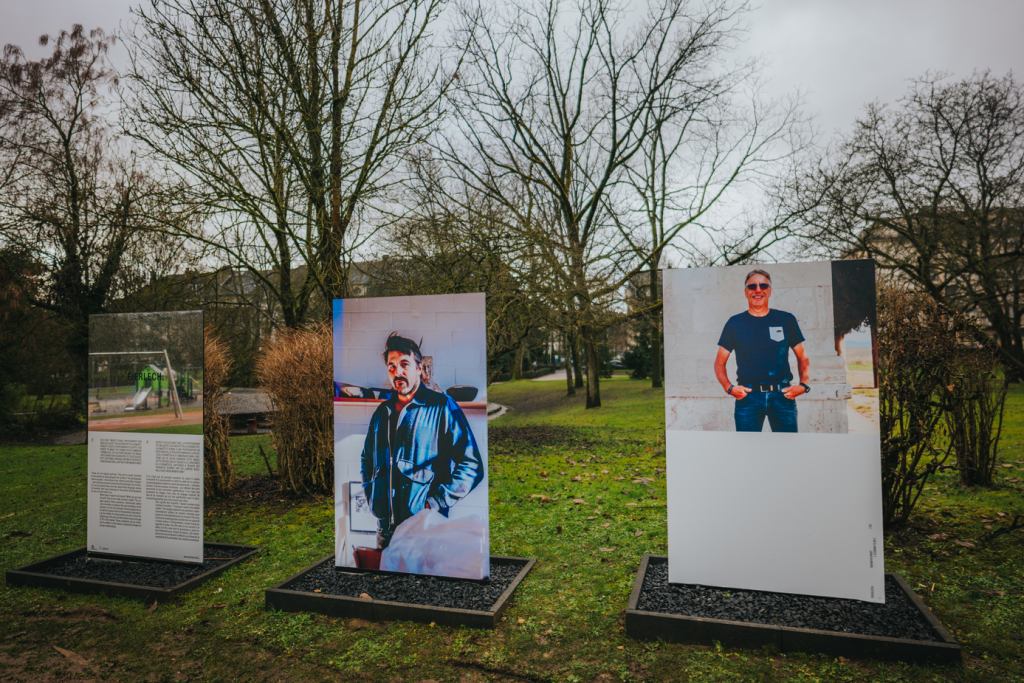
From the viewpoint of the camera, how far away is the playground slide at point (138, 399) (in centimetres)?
536

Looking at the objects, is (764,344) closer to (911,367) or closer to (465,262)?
(911,367)

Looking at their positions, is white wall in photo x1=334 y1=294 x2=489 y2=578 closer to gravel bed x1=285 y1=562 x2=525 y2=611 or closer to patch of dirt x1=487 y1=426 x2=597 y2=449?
gravel bed x1=285 y1=562 x2=525 y2=611

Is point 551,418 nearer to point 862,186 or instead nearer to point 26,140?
point 862,186

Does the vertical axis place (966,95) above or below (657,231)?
above

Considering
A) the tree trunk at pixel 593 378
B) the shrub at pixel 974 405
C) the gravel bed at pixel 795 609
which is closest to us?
the gravel bed at pixel 795 609

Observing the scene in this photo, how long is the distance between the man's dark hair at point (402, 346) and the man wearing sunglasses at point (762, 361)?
2.46 meters

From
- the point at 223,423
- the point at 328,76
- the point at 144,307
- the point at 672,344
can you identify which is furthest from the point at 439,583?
the point at 144,307

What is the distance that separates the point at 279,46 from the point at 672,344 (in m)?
8.87

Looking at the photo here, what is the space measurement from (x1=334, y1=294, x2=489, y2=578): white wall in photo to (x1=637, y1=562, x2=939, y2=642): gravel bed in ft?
4.94

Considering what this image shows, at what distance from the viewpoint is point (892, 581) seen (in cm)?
434

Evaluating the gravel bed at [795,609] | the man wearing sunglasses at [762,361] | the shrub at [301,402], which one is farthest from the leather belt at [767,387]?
the shrub at [301,402]

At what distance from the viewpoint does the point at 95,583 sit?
4.79 meters

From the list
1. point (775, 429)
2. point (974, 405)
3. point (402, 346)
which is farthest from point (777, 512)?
point (974, 405)

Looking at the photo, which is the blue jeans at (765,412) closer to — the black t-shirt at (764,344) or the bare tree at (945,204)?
the black t-shirt at (764,344)
